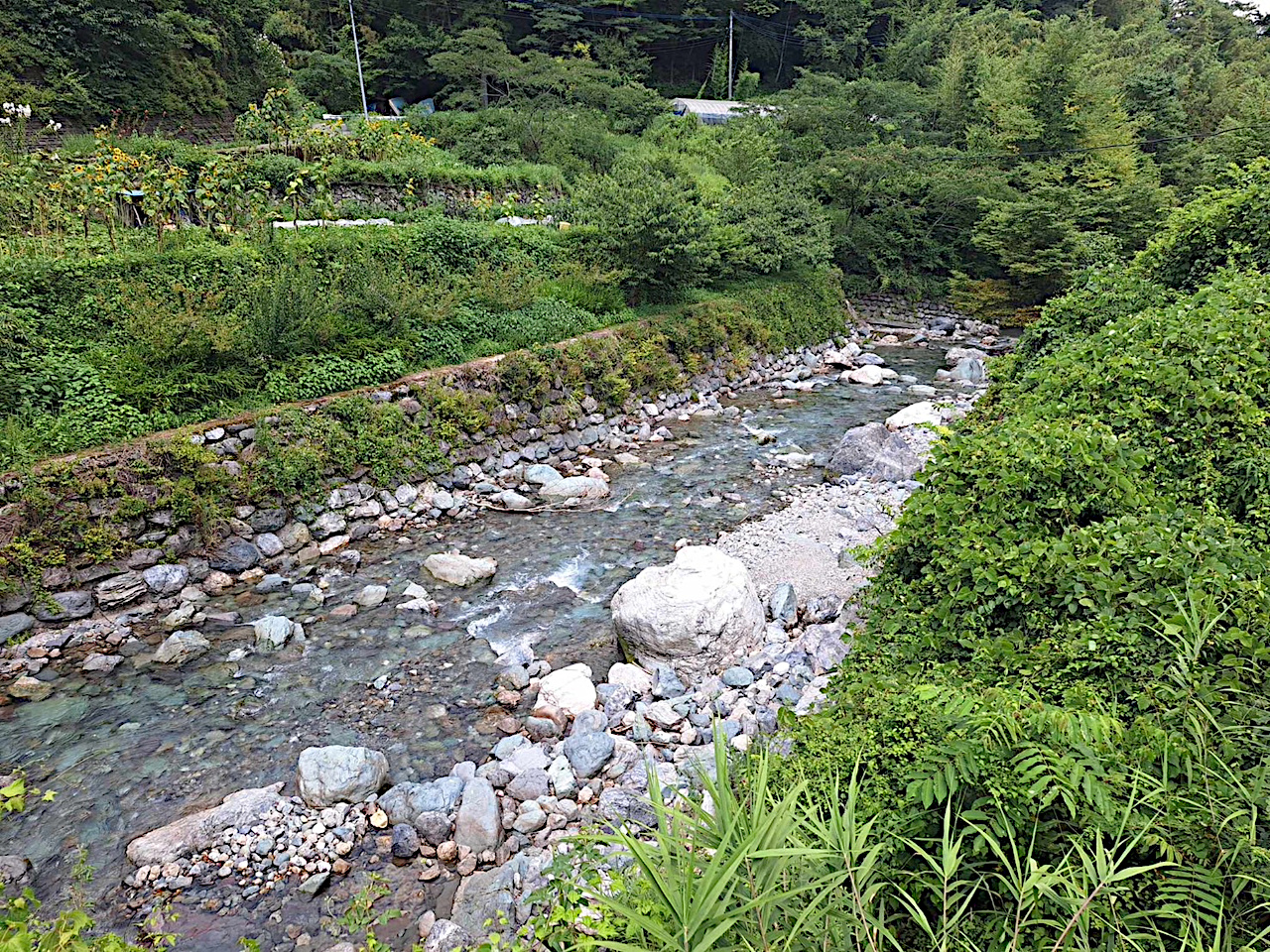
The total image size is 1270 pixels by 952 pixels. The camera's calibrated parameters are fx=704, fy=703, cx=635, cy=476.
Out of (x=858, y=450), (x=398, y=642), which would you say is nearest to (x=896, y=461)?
(x=858, y=450)

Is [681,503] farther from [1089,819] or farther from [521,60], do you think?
[521,60]

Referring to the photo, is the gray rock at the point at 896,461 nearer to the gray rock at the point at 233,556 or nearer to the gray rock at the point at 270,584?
the gray rock at the point at 270,584

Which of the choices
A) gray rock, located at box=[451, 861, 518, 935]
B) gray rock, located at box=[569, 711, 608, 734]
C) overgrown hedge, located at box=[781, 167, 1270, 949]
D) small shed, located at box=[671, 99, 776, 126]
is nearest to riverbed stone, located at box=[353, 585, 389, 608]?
gray rock, located at box=[569, 711, 608, 734]

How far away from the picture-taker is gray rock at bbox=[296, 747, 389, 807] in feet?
16.8

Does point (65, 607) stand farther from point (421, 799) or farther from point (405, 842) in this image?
point (405, 842)

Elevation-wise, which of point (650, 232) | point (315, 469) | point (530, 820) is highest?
point (650, 232)

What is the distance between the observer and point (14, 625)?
6945 millimetres

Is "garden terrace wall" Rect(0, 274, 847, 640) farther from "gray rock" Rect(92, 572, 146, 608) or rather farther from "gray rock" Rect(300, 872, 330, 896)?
"gray rock" Rect(300, 872, 330, 896)

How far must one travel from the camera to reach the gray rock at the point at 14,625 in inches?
270

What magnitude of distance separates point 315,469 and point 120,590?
2571 mm

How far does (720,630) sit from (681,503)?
13.6 feet

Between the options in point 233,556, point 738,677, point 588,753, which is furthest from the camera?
point 233,556

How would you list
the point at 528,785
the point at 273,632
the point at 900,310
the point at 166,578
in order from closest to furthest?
1. the point at 528,785
2. the point at 273,632
3. the point at 166,578
4. the point at 900,310

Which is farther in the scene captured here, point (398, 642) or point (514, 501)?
point (514, 501)
